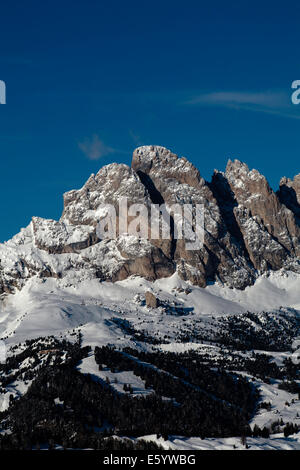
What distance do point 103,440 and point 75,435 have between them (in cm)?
1295

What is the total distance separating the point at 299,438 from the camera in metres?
196

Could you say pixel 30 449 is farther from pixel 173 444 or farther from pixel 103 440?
pixel 173 444
